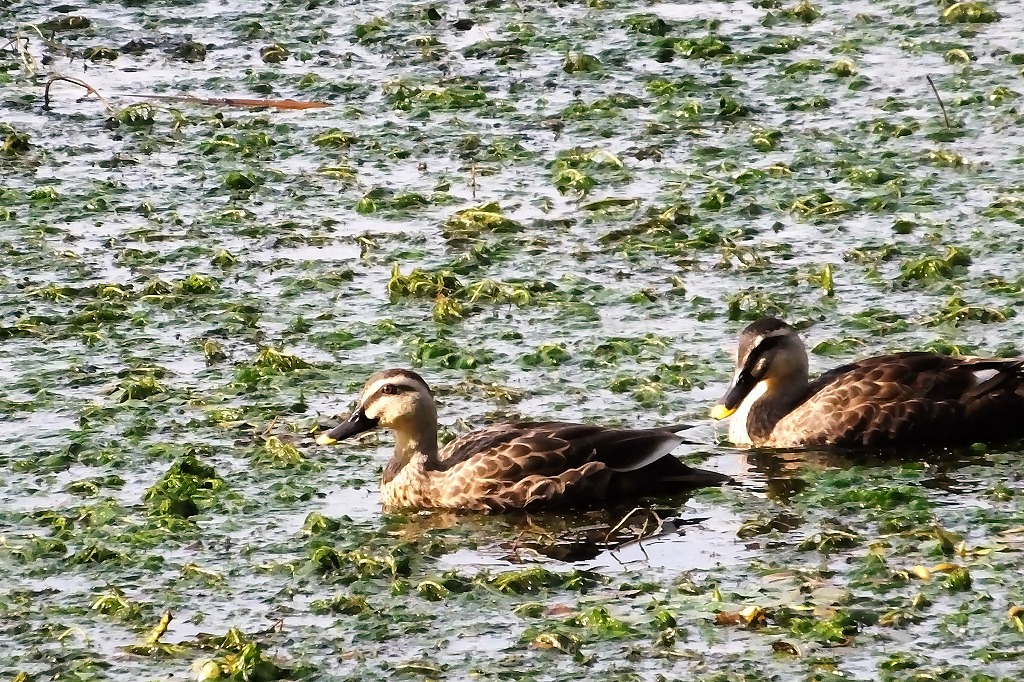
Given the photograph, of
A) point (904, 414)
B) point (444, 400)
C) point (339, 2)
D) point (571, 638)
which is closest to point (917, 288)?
point (904, 414)

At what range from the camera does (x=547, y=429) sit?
10.7 metres

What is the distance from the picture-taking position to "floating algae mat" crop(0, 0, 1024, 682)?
9.05m

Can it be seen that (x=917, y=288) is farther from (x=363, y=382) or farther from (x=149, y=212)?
(x=149, y=212)

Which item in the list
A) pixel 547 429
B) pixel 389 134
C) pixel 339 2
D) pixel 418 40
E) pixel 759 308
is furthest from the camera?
pixel 339 2

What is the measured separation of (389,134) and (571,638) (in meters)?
8.78

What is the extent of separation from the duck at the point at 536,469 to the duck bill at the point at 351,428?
149mm

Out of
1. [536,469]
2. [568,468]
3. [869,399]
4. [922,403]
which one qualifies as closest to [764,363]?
[869,399]

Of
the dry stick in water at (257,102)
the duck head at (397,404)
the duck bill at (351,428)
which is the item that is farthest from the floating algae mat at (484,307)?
the duck head at (397,404)

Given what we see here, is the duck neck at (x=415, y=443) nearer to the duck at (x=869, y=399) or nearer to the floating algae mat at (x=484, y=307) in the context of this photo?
the floating algae mat at (x=484, y=307)

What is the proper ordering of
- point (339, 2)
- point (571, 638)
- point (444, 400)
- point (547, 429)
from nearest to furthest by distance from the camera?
point (571, 638) < point (547, 429) < point (444, 400) < point (339, 2)

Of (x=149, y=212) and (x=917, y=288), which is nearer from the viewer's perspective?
(x=917, y=288)

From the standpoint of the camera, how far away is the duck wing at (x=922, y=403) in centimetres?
1111

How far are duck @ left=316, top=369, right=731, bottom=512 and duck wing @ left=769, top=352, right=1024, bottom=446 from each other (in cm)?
91

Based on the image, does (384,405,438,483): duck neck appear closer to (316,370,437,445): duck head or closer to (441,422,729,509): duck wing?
(316,370,437,445): duck head
